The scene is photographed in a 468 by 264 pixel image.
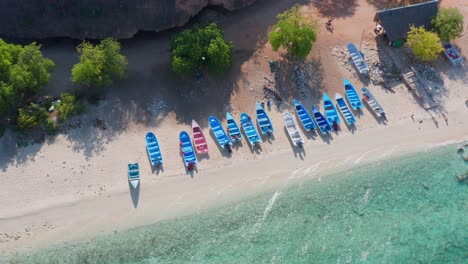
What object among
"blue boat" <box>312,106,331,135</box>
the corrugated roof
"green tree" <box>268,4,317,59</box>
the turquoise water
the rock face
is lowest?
the turquoise water

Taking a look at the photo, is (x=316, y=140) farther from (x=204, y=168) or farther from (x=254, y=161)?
(x=204, y=168)

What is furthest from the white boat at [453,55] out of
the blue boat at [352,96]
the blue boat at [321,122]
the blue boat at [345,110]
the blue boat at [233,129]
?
the blue boat at [233,129]

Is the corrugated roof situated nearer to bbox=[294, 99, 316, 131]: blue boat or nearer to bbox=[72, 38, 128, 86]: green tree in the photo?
bbox=[294, 99, 316, 131]: blue boat

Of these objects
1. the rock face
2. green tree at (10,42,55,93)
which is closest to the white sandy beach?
green tree at (10,42,55,93)

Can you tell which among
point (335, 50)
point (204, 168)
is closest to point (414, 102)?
point (335, 50)

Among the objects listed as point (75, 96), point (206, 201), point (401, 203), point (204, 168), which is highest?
point (75, 96)

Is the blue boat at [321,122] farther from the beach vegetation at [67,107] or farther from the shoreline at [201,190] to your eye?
the beach vegetation at [67,107]

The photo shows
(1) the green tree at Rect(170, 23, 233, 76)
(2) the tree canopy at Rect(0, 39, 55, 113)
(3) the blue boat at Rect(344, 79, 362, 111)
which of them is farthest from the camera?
(3) the blue boat at Rect(344, 79, 362, 111)
